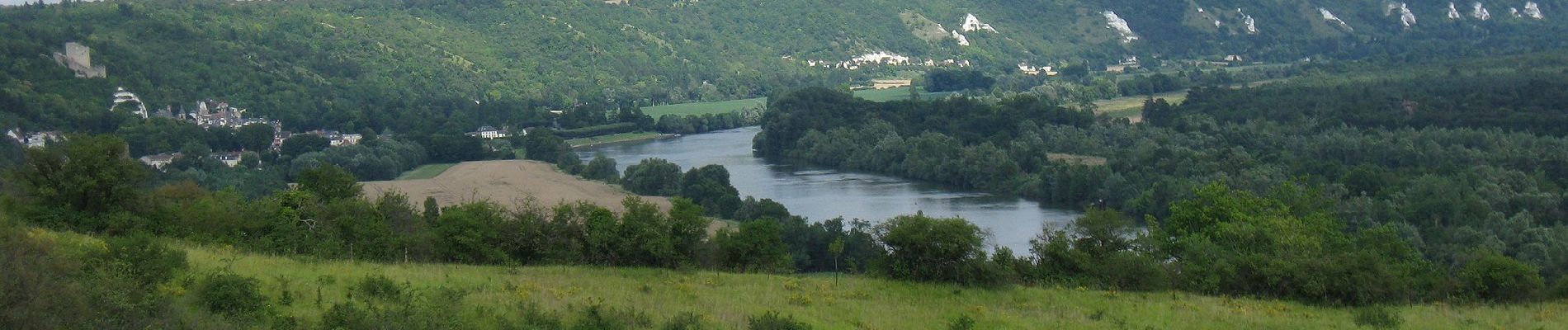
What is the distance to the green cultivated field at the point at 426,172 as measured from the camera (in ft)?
214

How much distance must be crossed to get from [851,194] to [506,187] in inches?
501

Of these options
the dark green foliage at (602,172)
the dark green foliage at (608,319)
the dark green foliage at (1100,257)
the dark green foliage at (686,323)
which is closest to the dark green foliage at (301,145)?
the dark green foliage at (602,172)

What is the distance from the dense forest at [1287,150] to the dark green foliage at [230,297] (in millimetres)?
21651

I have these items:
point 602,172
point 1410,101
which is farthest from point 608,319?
point 1410,101

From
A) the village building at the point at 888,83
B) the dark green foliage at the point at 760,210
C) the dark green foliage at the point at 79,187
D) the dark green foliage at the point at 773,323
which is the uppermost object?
the dark green foliage at the point at 79,187

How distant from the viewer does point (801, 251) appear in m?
41.9

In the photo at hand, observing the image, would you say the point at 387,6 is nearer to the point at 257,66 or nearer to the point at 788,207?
the point at 257,66

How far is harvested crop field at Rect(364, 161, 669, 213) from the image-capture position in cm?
5325

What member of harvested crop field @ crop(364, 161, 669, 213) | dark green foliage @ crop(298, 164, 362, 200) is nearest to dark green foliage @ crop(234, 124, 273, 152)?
harvested crop field @ crop(364, 161, 669, 213)

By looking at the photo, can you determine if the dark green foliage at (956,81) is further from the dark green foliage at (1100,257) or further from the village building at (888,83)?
the dark green foliage at (1100,257)

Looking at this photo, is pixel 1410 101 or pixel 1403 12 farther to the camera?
pixel 1403 12

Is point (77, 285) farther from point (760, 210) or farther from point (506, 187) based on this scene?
point (506, 187)

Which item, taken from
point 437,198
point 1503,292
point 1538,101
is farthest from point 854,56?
point 1503,292

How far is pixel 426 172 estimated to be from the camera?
6756 centimetres
